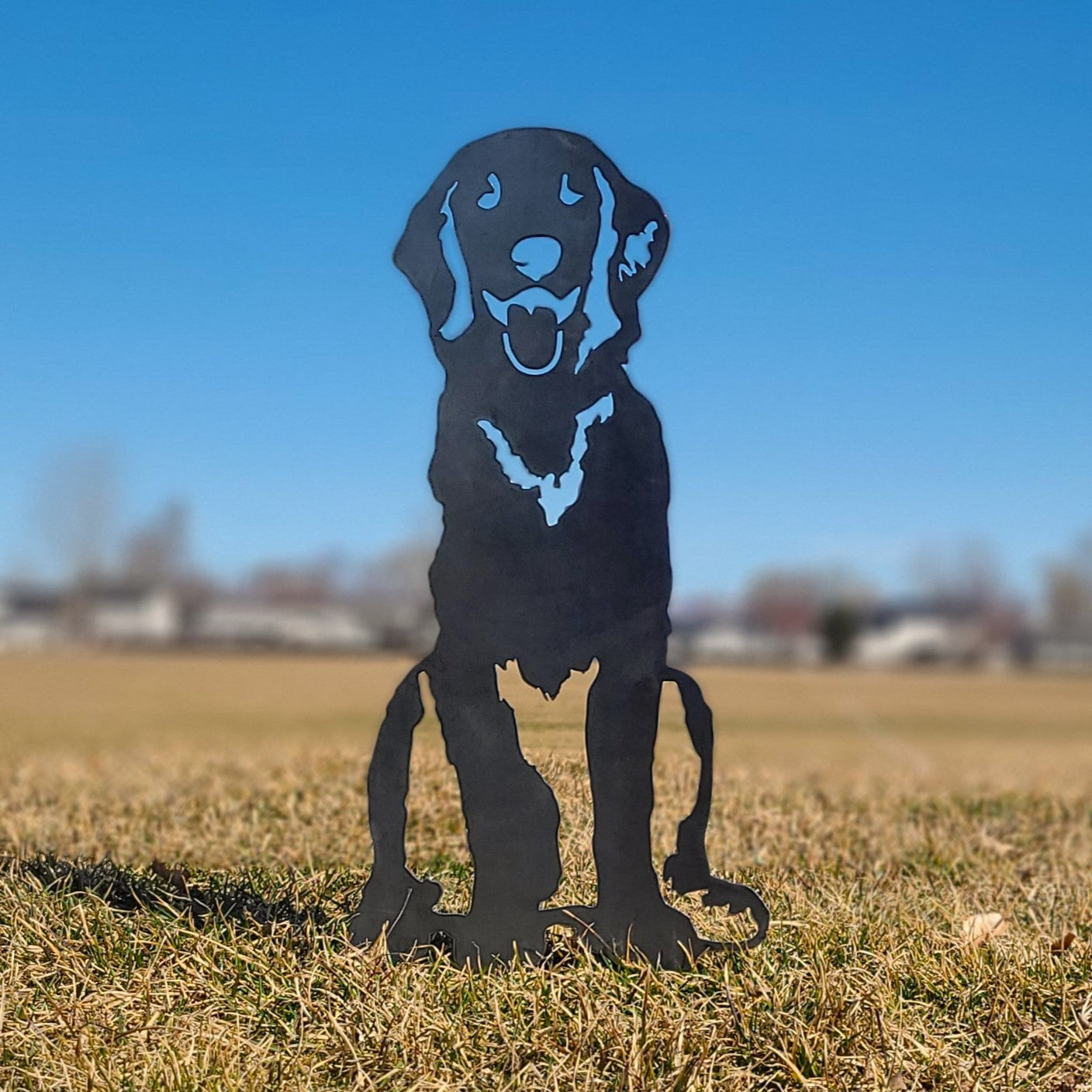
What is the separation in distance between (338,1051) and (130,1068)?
0.52m

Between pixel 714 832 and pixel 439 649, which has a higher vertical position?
pixel 439 649

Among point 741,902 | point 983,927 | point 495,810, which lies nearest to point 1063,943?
point 983,927

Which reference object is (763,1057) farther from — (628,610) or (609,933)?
(628,610)

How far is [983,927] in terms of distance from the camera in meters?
4.35

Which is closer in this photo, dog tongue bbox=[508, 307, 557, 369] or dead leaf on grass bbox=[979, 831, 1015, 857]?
dog tongue bbox=[508, 307, 557, 369]

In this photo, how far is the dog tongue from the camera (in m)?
4.05

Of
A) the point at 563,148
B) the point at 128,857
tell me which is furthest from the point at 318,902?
the point at 563,148

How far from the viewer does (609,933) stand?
12.9 ft

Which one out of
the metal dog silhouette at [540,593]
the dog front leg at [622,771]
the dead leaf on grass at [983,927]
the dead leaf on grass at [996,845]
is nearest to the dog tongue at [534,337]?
the metal dog silhouette at [540,593]

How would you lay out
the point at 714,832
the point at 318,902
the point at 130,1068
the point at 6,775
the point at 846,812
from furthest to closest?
the point at 6,775 < the point at 846,812 < the point at 714,832 < the point at 318,902 < the point at 130,1068

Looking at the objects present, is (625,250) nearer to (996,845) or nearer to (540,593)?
(540,593)

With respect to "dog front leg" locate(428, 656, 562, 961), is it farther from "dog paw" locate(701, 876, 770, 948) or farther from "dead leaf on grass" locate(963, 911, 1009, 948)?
"dead leaf on grass" locate(963, 911, 1009, 948)

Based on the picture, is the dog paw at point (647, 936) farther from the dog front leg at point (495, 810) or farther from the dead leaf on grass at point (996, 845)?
the dead leaf on grass at point (996, 845)

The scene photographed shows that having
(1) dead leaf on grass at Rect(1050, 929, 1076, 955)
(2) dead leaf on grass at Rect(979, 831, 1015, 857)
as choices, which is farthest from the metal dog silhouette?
(2) dead leaf on grass at Rect(979, 831, 1015, 857)
